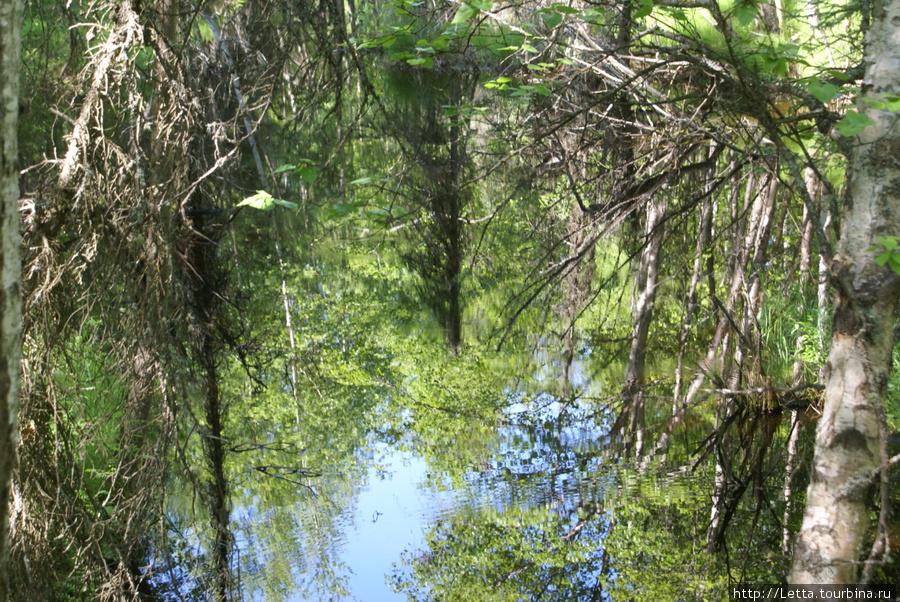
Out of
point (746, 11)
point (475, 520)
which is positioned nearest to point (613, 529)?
point (475, 520)

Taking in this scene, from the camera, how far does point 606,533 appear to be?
415 centimetres


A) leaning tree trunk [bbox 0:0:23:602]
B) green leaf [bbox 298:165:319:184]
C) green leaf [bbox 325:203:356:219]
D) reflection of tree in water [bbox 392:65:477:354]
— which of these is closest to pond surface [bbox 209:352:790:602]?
green leaf [bbox 325:203:356:219]

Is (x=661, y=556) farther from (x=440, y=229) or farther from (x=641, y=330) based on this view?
(x=440, y=229)

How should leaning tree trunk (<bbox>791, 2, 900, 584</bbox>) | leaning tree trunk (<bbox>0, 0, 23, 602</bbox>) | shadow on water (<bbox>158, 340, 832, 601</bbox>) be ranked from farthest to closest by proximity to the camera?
shadow on water (<bbox>158, 340, 832, 601</bbox>), leaning tree trunk (<bbox>791, 2, 900, 584</bbox>), leaning tree trunk (<bbox>0, 0, 23, 602</bbox>)

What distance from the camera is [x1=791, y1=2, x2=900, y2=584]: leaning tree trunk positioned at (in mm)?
1977

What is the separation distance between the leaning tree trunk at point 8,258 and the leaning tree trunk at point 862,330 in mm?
1964

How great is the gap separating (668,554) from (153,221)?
3.10m

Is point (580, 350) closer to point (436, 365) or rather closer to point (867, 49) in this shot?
point (436, 365)

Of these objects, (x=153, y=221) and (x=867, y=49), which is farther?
(x=153, y=221)

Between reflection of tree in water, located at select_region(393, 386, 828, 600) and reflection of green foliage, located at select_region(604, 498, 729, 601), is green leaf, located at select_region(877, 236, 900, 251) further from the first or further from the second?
reflection of green foliage, located at select_region(604, 498, 729, 601)

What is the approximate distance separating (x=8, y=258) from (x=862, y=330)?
6.57 ft

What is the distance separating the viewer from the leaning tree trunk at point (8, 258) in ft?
3.77

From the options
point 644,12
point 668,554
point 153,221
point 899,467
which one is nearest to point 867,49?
point 644,12

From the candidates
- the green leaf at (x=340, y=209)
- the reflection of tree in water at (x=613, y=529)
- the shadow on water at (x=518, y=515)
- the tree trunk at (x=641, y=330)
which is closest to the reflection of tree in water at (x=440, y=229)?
the tree trunk at (x=641, y=330)
